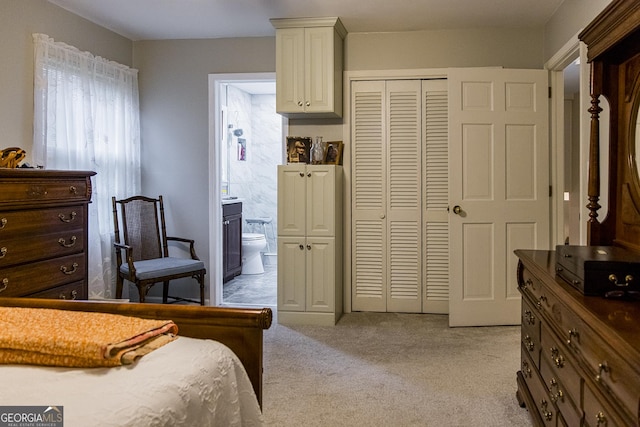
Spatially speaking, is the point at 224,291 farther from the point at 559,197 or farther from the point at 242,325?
the point at 242,325

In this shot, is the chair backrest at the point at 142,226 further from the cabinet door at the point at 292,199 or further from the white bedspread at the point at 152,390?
the white bedspread at the point at 152,390

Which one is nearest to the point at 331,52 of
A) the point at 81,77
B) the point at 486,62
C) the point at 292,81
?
the point at 292,81

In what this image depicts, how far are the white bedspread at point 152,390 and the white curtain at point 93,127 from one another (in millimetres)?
2799

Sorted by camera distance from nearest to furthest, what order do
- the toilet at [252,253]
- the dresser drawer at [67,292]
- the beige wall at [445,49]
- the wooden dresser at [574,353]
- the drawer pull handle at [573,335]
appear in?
1. the wooden dresser at [574,353]
2. the drawer pull handle at [573,335]
3. the dresser drawer at [67,292]
4. the beige wall at [445,49]
5. the toilet at [252,253]

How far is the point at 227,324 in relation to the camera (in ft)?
4.99

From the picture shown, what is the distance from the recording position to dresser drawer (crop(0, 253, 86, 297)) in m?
2.53

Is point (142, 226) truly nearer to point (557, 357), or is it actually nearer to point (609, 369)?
point (557, 357)

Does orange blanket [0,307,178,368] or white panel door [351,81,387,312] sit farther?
white panel door [351,81,387,312]

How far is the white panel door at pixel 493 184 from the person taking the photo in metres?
3.89

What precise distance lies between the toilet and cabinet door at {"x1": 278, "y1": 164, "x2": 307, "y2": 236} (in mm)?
2232

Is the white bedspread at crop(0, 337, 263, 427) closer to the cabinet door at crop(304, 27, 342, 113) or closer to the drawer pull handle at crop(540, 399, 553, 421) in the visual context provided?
the drawer pull handle at crop(540, 399, 553, 421)

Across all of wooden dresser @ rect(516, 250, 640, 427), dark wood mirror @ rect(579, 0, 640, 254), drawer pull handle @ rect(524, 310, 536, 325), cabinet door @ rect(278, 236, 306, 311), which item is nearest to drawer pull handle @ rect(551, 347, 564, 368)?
wooden dresser @ rect(516, 250, 640, 427)

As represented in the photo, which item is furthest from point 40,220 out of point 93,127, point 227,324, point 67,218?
point 227,324

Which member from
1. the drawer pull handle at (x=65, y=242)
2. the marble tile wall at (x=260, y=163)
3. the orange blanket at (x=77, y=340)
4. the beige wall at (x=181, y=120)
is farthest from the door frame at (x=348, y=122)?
the orange blanket at (x=77, y=340)
